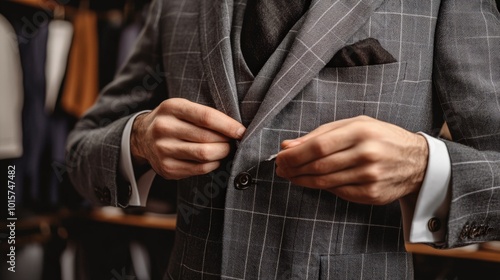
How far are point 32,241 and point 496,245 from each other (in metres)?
1.31

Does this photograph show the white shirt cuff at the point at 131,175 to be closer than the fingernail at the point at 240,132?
No

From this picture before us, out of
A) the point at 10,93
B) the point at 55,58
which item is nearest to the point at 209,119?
the point at 10,93

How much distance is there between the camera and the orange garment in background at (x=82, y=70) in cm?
154

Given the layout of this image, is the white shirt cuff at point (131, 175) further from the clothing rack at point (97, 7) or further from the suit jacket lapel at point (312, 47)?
the clothing rack at point (97, 7)

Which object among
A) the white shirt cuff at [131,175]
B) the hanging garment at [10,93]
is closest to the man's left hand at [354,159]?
the white shirt cuff at [131,175]

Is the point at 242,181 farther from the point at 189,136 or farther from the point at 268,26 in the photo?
the point at 268,26

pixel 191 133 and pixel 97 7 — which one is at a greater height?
pixel 97 7

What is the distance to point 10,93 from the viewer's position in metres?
1.41

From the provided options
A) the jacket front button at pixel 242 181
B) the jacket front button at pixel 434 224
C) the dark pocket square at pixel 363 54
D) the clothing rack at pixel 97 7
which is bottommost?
the jacket front button at pixel 434 224

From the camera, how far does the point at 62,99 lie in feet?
5.13

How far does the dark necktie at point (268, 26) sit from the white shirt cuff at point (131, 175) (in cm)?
18

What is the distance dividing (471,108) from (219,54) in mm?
300

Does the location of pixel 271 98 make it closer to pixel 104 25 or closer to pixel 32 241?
pixel 32 241

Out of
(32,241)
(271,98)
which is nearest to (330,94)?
(271,98)
